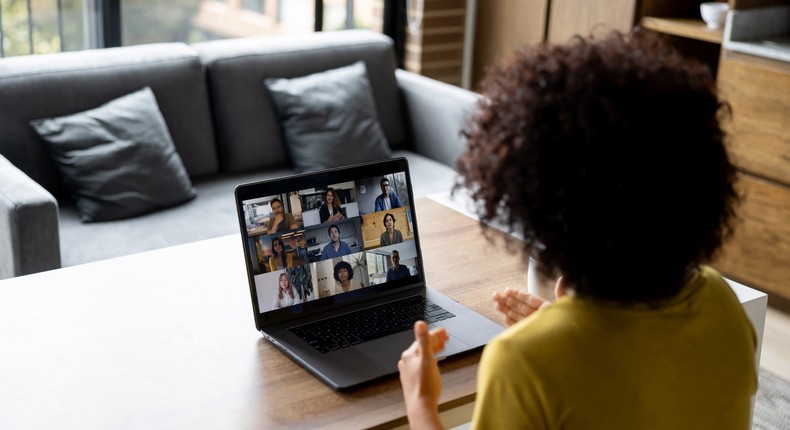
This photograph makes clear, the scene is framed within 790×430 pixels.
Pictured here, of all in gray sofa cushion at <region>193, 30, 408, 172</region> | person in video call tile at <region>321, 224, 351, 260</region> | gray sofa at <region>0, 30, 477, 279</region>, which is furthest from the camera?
gray sofa cushion at <region>193, 30, 408, 172</region>

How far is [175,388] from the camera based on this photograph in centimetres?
135

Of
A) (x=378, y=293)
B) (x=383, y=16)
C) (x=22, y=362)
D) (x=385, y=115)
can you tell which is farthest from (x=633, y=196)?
(x=383, y=16)

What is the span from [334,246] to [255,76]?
175cm

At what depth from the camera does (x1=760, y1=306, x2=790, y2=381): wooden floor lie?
2.86 metres

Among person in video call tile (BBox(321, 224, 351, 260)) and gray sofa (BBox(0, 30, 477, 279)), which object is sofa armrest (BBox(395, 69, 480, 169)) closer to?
gray sofa (BBox(0, 30, 477, 279))

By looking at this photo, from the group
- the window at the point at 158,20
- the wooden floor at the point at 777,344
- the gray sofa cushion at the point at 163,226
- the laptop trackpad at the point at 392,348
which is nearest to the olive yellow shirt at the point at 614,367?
the laptop trackpad at the point at 392,348

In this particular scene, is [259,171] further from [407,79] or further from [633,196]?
[633,196]

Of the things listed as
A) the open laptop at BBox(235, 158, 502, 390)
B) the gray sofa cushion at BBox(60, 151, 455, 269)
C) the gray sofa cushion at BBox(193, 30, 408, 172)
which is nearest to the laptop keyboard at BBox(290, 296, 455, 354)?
the open laptop at BBox(235, 158, 502, 390)

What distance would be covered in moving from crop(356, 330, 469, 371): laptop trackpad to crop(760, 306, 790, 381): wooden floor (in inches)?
68.0

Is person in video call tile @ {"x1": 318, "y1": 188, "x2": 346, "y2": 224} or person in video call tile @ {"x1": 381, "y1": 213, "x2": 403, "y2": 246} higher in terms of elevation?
person in video call tile @ {"x1": 318, "y1": 188, "x2": 346, "y2": 224}

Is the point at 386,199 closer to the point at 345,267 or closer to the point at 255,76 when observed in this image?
the point at 345,267

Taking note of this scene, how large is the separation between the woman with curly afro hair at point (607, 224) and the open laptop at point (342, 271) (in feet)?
1.65

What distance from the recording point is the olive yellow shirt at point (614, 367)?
92 centimetres

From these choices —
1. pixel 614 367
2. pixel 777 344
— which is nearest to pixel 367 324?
pixel 614 367
